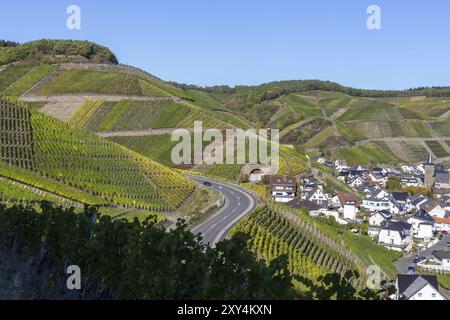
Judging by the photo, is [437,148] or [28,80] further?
[437,148]

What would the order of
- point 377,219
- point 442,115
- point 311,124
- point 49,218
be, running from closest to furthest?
point 49,218 → point 377,219 → point 311,124 → point 442,115

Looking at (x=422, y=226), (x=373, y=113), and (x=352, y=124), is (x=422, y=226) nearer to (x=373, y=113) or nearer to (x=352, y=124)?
(x=352, y=124)

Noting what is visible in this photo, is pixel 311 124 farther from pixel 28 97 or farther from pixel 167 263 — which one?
pixel 167 263

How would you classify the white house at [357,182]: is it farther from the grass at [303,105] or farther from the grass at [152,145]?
the grass at [303,105]

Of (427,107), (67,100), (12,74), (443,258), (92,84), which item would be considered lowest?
(443,258)

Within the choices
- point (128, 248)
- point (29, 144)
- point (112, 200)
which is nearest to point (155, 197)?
point (112, 200)

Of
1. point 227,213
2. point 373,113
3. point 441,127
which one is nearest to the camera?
point 227,213

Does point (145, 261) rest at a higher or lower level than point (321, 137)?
lower

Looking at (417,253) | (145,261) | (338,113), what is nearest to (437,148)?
(338,113)

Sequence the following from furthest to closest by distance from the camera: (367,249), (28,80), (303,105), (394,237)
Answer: (303,105) < (28,80) < (394,237) < (367,249)
